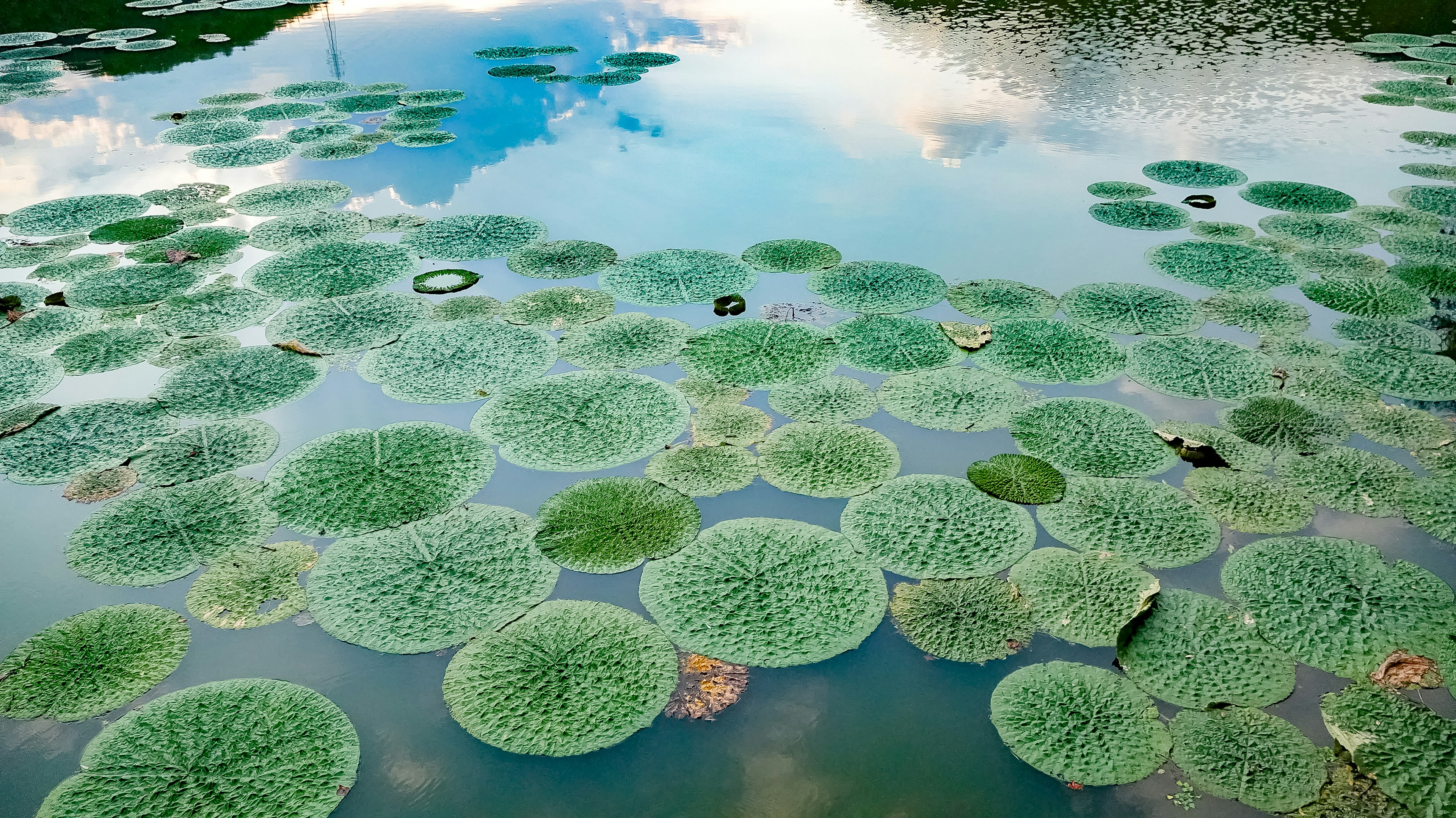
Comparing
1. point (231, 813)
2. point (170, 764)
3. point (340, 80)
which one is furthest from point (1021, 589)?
point (340, 80)

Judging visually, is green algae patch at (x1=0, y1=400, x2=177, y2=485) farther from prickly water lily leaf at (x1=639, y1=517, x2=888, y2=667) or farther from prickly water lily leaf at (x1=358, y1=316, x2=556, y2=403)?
prickly water lily leaf at (x1=639, y1=517, x2=888, y2=667)

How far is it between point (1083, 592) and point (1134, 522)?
12.2 inches

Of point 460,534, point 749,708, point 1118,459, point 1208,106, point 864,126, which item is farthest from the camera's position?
point 1208,106

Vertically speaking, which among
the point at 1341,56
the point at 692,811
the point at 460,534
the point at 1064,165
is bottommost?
the point at 692,811

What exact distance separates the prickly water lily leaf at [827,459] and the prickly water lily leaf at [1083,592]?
0.46 meters

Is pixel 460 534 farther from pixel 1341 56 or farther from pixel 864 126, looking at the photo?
pixel 1341 56

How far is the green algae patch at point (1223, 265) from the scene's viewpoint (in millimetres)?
3289

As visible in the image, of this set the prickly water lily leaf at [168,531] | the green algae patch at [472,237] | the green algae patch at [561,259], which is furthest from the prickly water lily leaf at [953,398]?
the green algae patch at [472,237]

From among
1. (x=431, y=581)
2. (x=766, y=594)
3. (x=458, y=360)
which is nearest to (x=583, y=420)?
(x=458, y=360)

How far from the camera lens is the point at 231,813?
4.71 ft

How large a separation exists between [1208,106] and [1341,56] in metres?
2.29

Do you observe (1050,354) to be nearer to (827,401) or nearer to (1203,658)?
(827,401)

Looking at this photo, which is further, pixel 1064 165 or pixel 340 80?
pixel 340 80

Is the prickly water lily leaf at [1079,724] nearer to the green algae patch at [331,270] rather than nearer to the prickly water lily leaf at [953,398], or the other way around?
the prickly water lily leaf at [953,398]
